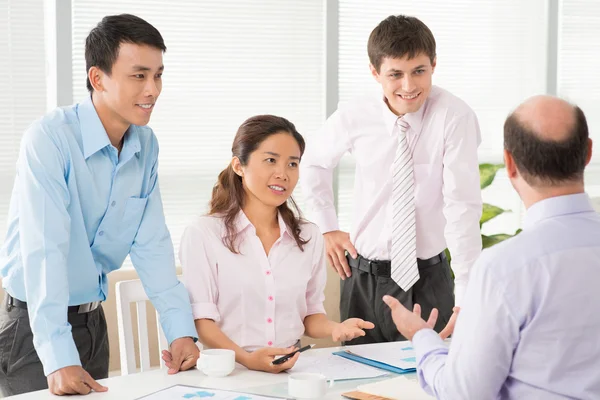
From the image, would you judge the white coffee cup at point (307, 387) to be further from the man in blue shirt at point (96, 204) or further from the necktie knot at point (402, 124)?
the necktie knot at point (402, 124)

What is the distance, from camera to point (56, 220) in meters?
1.93

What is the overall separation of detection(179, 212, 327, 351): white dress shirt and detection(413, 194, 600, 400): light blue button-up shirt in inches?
42.7

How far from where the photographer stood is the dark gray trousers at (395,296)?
111 inches

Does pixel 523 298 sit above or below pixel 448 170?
below

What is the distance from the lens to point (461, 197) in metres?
2.75

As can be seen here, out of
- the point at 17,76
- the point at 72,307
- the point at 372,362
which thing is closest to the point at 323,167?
the point at 372,362

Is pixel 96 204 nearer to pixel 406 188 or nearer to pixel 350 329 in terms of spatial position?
pixel 350 329

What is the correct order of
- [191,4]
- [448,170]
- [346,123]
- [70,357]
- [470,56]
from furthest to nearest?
[470,56] → [191,4] → [346,123] → [448,170] → [70,357]

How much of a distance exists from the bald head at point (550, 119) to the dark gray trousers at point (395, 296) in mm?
1486

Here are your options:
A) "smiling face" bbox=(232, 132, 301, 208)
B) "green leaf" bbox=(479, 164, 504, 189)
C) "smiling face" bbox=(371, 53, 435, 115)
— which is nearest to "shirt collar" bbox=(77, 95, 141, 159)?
"smiling face" bbox=(232, 132, 301, 208)

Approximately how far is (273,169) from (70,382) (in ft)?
3.17

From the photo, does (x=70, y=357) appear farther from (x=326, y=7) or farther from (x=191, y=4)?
(x=326, y=7)

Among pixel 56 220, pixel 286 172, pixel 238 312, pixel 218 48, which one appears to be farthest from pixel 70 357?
pixel 218 48

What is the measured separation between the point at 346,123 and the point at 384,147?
0.20 m
